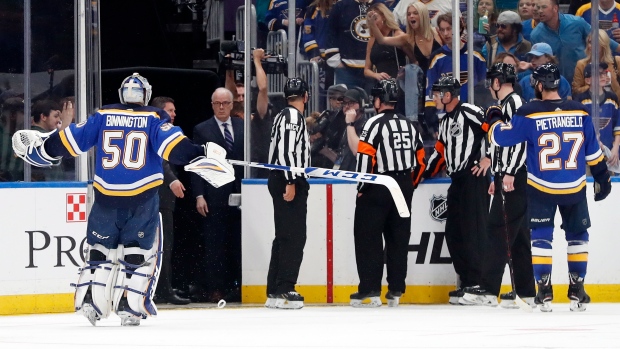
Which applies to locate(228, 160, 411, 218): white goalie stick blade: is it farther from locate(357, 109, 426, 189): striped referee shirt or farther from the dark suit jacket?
the dark suit jacket

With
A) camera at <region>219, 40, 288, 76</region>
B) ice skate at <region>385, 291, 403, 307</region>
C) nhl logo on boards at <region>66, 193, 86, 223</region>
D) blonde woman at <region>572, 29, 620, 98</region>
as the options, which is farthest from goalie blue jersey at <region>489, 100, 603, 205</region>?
nhl logo on boards at <region>66, 193, 86, 223</region>

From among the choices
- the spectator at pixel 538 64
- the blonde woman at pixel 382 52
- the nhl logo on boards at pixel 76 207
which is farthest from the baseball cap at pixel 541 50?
the nhl logo on boards at pixel 76 207

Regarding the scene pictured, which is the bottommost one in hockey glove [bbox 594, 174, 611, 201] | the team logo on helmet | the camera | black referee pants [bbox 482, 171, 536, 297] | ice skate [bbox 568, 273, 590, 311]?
ice skate [bbox 568, 273, 590, 311]

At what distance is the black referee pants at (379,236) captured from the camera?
952 centimetres

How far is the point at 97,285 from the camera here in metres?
7.70

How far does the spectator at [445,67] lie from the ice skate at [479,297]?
1368 mm

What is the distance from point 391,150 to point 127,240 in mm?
2444

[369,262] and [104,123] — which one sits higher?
[104,123]

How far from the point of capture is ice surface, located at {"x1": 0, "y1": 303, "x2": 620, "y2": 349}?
646cm

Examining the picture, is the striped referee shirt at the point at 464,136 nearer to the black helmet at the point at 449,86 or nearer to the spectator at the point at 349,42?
the black helmet at the point at 449,86

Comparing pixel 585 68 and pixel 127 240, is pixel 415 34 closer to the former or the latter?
pixel 585 68

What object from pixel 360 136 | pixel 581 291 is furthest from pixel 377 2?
pixel 581 291

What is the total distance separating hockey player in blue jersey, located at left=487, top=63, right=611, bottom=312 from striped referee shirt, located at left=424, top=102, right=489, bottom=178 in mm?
855

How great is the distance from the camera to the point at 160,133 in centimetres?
767
